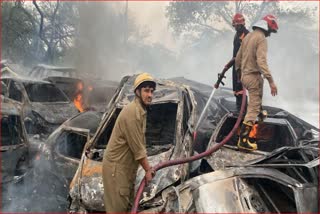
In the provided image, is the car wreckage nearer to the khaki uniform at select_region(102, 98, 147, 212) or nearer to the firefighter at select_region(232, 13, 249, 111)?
the khaki uniform at select_region(102, 98, 147, 212)

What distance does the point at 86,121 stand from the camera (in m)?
6.70

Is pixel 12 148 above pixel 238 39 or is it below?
below

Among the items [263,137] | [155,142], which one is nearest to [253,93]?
[263,137]

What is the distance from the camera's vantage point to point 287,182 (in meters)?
3.39

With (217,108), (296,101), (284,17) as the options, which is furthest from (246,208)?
(284,17)

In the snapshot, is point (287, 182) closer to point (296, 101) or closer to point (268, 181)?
point (268, 181)

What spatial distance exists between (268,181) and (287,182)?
Result: 428 mm

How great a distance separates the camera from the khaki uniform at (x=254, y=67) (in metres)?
5.31

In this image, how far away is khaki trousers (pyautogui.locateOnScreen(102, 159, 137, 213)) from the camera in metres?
3.58

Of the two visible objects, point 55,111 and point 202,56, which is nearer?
point 55,111

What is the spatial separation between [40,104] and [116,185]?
228 inches

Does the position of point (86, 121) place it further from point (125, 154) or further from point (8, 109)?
point (125, 154)

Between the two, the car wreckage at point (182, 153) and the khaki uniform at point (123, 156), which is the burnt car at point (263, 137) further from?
the khaki uniform at point (123, 156)

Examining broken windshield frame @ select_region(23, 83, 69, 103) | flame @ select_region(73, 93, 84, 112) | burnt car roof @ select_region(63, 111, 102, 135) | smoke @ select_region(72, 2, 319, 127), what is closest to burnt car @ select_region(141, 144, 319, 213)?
burnt car roof @ select_region(63, 111, 102, 135)
